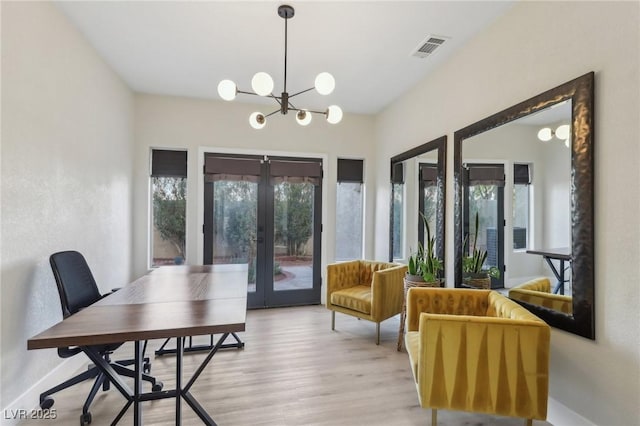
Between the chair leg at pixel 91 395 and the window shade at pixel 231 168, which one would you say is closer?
the chair leg at pixel 91 395

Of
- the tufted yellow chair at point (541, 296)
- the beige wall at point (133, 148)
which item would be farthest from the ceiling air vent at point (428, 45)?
the tufted yellow chair at point (541, 296)

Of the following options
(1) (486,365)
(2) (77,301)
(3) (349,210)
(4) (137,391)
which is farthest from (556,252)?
(2) (77,301)

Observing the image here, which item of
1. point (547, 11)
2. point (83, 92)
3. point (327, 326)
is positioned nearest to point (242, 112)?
point (83, 92)

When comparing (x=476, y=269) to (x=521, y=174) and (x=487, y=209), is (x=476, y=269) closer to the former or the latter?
(x=487, y=209)

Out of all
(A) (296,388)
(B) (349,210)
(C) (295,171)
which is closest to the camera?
(A) (296,388)

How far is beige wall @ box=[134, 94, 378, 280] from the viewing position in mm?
4074

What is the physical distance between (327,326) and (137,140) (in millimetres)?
3550

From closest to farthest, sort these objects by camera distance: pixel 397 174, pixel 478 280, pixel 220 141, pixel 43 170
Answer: pixel 43 170 → pixel 478 280 → pixel 397 174 → pixel 220 141

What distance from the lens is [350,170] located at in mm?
4910

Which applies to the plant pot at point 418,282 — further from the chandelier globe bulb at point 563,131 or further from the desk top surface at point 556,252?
the chandelier globe bulb at point 563,131

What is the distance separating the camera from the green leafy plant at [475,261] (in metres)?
2.68

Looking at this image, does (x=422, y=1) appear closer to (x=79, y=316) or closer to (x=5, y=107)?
(x=5, y=107)

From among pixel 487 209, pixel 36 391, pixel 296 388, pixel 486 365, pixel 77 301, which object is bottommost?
pixel 296 388

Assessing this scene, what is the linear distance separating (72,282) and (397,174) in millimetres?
3674
